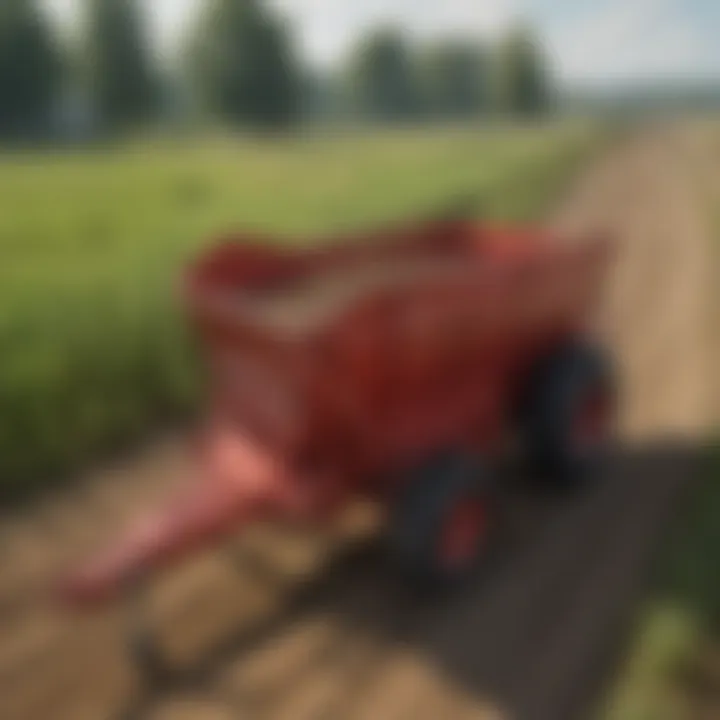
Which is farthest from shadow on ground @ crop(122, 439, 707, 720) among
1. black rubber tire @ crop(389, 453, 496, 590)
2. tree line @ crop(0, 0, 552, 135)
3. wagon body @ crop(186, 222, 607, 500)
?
tree line @ crop(0, 0, 552, 135)

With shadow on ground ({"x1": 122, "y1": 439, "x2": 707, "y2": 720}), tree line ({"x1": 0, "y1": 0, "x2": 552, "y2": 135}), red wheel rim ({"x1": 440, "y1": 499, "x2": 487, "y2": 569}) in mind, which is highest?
tree line ({"x1": 0, "y1": 0, "x2": 552, "y2": 135})

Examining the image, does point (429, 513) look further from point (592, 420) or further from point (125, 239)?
point (125, 239)

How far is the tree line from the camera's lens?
2791 mm

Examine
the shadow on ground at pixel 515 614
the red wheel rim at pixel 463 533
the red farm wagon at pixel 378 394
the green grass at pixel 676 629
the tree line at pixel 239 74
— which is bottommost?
the shadow on ground at pixel 515 614

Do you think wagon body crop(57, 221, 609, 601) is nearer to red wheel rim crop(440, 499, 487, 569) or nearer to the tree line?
red wheel rim crop(440, 499, 487, 569)

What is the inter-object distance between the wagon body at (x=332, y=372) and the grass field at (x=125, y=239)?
0.64m

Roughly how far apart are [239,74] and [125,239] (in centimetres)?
92

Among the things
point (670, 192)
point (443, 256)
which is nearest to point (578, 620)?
point (443, 256)

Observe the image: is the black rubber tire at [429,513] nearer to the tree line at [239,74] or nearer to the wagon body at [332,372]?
the wagon body at [332,372]

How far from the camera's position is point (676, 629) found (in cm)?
244

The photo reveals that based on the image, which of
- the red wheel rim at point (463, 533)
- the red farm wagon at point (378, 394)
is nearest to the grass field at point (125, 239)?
the red farm wagon at point (378, 394)

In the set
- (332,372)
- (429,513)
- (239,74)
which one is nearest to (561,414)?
(429,513)

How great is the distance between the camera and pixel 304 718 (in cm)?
226

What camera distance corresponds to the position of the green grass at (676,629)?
219 centimetres
